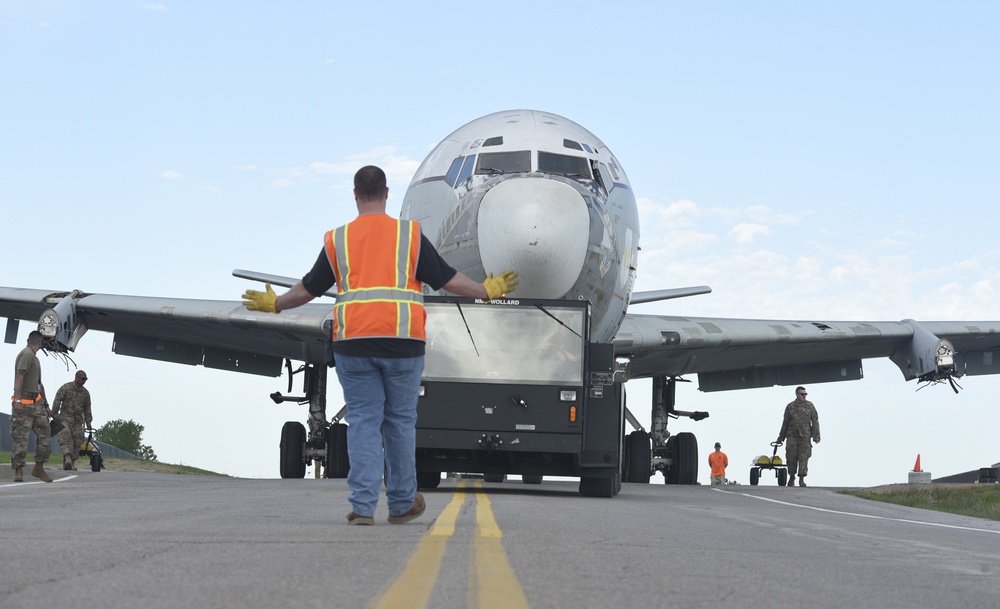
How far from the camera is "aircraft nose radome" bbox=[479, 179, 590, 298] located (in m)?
14.2

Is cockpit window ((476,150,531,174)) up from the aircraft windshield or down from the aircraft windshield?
up

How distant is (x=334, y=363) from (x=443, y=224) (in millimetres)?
8912

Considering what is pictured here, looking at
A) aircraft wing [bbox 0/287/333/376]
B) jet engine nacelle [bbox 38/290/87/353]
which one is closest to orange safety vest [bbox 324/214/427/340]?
aircraft wing [bbox 0/287/333/376]

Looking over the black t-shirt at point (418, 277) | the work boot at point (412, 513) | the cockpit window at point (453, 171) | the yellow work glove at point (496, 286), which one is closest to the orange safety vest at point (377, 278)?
the black t-shirt at point (418, 277)

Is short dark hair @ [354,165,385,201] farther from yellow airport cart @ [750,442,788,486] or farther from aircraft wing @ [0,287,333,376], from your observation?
yellow airport cart @ [750,442,788,486]

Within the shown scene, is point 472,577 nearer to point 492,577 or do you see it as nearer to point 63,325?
point 492,577

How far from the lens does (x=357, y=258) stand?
7.45 m

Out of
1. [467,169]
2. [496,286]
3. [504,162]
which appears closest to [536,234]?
[504,162]

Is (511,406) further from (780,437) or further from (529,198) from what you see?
(780,437)

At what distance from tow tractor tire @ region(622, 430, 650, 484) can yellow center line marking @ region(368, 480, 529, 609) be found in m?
12.2

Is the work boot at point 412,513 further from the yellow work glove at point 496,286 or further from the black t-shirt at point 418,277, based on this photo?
the yellow work glove at point 496,286

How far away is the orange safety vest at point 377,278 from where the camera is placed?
735cm

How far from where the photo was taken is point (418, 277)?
754 cm

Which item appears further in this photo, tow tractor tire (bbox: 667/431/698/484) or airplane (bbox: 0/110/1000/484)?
tow tractor tire (bbox: 667/431/698/484)
